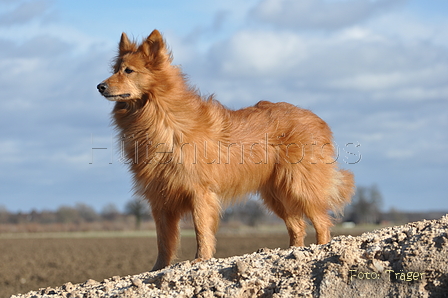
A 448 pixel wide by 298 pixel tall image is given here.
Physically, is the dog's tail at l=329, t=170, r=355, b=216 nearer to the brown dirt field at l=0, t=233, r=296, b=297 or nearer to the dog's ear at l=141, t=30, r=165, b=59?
the dog's ear at l=141, t=30, r=165, b=59

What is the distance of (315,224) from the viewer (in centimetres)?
762

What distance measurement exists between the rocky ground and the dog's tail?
86.3 inches

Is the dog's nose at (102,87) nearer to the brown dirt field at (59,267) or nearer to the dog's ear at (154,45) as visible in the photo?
the dog's ear at (154,45)

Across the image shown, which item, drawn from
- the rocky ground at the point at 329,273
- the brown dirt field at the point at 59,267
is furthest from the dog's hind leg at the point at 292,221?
the brown dirt field at the point at 59,267

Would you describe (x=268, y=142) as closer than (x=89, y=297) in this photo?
No

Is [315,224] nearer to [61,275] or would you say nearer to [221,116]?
[221,116]

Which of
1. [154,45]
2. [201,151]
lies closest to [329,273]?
[201,151]

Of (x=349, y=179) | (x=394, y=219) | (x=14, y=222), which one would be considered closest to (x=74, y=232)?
(x=14, y=222)

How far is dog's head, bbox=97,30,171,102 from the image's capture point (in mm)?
6402

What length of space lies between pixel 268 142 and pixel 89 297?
3321mm

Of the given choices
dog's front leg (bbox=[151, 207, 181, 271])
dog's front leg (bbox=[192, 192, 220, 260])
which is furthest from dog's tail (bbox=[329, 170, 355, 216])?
dog's front leg (bbox=[151, 207, 181, 271])

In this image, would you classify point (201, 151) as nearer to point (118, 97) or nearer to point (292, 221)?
point (118, 97)

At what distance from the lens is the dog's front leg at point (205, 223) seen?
632cm

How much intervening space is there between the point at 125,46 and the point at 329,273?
4293 millimetres
